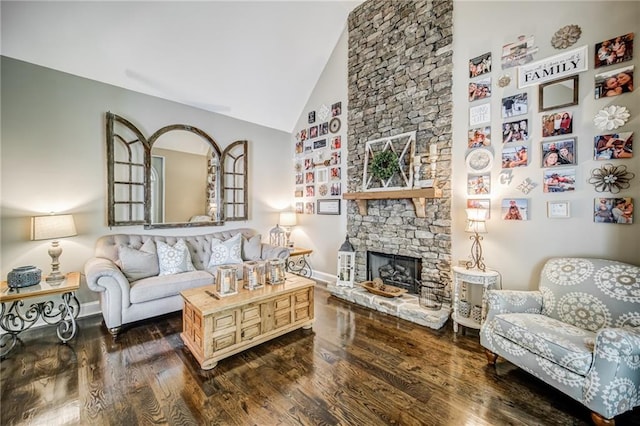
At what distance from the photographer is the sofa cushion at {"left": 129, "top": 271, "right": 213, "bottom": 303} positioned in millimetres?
2775

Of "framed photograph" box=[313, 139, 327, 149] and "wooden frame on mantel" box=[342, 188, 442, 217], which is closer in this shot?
"wooden frame on mantel" box=[342, 188, 442, 217]

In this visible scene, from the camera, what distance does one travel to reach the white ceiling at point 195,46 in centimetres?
271

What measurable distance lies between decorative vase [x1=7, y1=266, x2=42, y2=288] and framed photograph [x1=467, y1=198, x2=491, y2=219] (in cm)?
454

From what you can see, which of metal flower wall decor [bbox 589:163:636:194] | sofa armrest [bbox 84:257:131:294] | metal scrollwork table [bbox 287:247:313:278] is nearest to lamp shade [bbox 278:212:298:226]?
metal scrollwork table [bbox 287:247:313:278]

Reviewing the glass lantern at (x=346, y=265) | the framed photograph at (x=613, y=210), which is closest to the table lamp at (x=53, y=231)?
the glass lantern at (x=346, y=265)

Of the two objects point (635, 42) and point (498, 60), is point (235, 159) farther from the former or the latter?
point (635, 42)

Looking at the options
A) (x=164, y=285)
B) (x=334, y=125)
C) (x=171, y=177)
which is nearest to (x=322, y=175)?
(x=334, y=125)

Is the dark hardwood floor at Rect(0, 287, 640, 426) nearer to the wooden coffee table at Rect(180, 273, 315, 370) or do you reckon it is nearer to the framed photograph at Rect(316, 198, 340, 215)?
the wooden coffee table at Rect(180, 273, 315, 370)

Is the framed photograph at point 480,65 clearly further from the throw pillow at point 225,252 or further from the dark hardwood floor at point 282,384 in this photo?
the throw pillow at point 225,252

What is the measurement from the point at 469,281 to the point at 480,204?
883 millimetres

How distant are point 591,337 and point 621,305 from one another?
416 mm

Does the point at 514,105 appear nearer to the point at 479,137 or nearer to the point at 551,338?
the point at 479,137

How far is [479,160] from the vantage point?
294cm

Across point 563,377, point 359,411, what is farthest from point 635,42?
point 359,411
